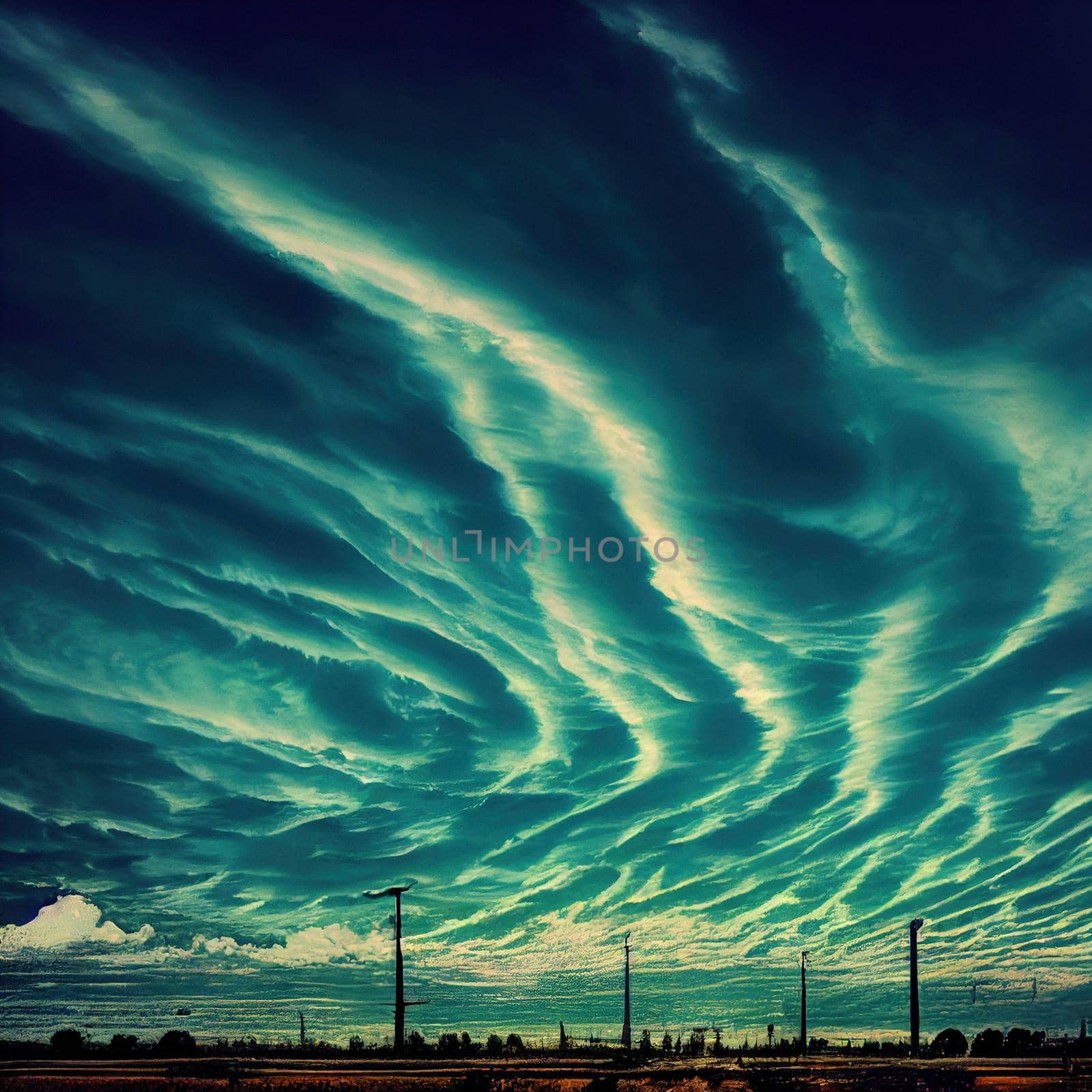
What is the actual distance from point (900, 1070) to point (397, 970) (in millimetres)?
36519

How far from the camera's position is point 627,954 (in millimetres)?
104688

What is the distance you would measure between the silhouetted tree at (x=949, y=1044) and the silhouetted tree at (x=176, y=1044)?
5752 cm

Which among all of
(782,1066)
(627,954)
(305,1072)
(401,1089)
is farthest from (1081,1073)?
(627,954)

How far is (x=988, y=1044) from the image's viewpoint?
287 ft

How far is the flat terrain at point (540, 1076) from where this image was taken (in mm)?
42781

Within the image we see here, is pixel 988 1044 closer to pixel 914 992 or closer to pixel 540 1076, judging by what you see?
pixel 914 992

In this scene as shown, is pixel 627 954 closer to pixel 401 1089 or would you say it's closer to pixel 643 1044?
pixel 643 1044

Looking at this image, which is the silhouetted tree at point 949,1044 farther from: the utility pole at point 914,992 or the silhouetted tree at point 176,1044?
the silhouetted tree at point 176,1044

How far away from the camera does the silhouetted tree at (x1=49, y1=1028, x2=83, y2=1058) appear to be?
256 feet

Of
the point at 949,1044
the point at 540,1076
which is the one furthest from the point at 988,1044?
the point at 540,1076

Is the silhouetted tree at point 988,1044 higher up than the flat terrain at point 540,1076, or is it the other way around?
the flat terrain at point 540,1076

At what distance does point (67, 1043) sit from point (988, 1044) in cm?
7216

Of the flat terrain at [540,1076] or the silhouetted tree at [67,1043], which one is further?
the silhouetted tree at [67,1043]

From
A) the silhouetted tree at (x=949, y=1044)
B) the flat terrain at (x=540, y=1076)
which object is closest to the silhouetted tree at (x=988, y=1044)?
the silhouetted tree at (x=949, y=1044)
